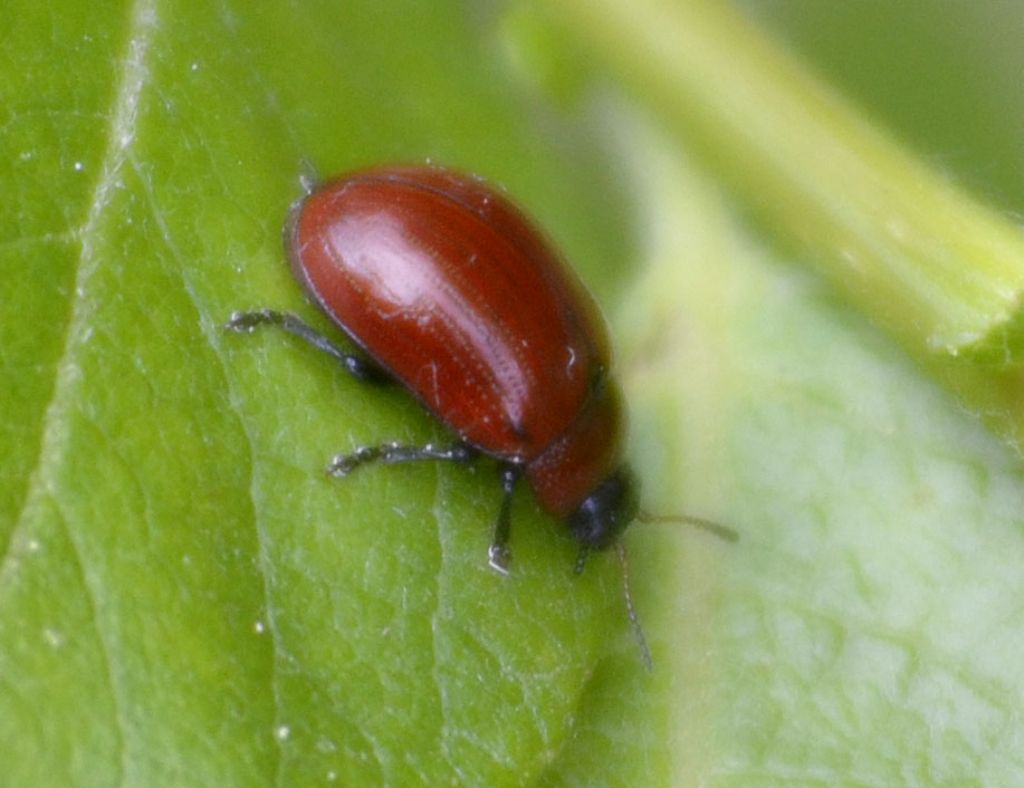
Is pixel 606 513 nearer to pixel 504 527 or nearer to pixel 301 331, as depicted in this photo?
pixel 504 527

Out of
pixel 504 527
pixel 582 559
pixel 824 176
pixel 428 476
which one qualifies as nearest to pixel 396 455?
pixel 428 476

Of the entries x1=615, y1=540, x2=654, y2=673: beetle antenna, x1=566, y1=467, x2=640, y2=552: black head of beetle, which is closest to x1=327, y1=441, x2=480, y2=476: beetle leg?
x1=566, y1=467, x2=640, y2=552: black head of beetle

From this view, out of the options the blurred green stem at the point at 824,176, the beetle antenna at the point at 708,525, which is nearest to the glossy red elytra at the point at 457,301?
the beetle antenna at the point at 708,525

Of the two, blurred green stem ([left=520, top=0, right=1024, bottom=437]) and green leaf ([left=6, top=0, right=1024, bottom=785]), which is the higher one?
blurred green stem ([left=520, top=0, right=1024, bottom=437])

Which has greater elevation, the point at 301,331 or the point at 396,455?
the point at 301,331

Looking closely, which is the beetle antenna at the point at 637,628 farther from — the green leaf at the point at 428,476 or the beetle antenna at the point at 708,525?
the beetle antenna at the point at 708,525

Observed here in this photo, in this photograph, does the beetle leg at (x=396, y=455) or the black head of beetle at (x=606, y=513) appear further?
the black head of beetle at (x=606, y=513)

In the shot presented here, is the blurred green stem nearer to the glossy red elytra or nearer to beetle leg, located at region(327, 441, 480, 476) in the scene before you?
the glossy red elytra
